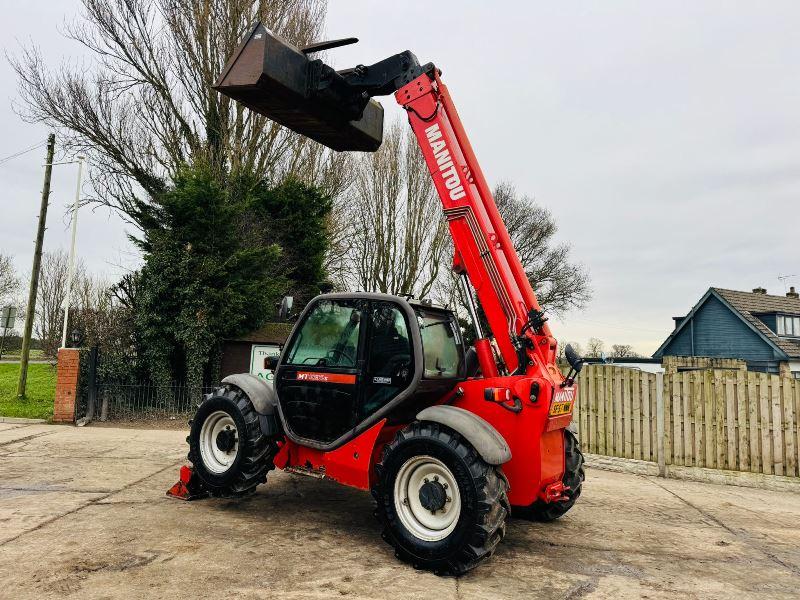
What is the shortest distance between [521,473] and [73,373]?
Answer: 983 cm

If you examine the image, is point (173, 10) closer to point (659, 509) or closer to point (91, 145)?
point (91, 145)

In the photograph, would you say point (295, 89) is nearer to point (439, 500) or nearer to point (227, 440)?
point (227, 440)

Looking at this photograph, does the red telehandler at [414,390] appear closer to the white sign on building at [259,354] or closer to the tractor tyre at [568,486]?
the tractor tyre at [568,486]

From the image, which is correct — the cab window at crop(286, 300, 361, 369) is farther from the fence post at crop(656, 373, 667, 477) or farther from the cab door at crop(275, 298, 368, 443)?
the fence post at crop(656, 373, 667, 477)

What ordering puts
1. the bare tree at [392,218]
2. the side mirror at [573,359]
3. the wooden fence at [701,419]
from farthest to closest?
1. the bare tree at [392,218]
2. the wooden fence at [701,419]
3. the side mirror at [573,359]

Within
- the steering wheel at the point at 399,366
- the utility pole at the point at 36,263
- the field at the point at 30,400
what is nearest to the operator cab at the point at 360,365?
the steering wheel at the point at 399,366

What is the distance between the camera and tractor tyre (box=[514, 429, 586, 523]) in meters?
4.73

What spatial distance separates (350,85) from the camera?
16.6 feet

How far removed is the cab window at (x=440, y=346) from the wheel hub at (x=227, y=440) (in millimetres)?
2034

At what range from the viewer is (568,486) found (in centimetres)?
469

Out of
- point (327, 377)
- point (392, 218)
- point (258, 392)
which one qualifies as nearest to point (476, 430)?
point (327, 377)

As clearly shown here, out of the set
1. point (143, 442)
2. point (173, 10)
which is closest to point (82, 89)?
point (173, 10)

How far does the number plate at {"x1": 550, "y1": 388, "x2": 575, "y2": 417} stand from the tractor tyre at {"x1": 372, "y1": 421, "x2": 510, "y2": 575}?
653 mm

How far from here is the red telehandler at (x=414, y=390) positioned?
3.76 metres
